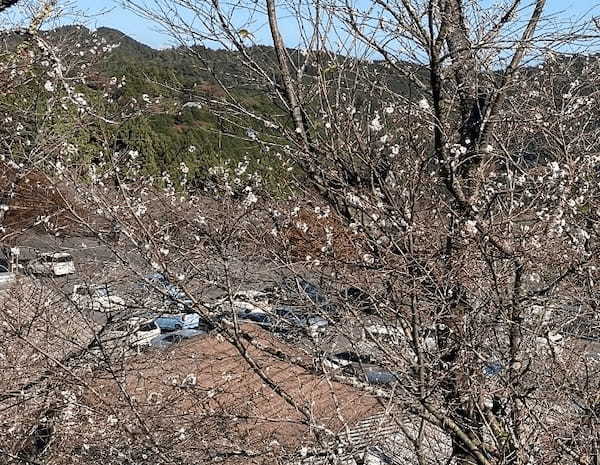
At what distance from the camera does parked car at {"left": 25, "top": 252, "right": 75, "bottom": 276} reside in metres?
5.48

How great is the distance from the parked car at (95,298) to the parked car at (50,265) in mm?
285

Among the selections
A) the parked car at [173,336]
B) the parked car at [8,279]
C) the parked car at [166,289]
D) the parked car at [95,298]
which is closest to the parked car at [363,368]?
the parked car at [166,289]

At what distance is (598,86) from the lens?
432cm

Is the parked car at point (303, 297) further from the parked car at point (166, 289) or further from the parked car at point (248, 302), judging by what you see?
the parked car at point (166, 289)

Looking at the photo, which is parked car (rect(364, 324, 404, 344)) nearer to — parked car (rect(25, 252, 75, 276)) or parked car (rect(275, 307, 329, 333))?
parked car (rect(275, 307, 329, 333))

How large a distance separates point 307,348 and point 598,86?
2557 millimetres

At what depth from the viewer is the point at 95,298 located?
542 centimetres

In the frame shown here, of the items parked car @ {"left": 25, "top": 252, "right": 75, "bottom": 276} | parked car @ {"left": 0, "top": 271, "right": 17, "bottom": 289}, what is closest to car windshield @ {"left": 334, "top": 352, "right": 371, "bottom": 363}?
parked car @ {"left": 25, "top": 252, "right": 75, "bottom": 276}

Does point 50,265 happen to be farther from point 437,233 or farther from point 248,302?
point 437,233

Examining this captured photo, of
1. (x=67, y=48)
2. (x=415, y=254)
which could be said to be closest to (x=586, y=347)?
(x=415, y=254)

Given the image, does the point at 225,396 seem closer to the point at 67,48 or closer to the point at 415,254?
the point at 415,254

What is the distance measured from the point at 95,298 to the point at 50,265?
1.51 ft

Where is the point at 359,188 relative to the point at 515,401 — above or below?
above

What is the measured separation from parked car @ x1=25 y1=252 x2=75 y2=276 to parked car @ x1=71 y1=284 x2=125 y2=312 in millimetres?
285
